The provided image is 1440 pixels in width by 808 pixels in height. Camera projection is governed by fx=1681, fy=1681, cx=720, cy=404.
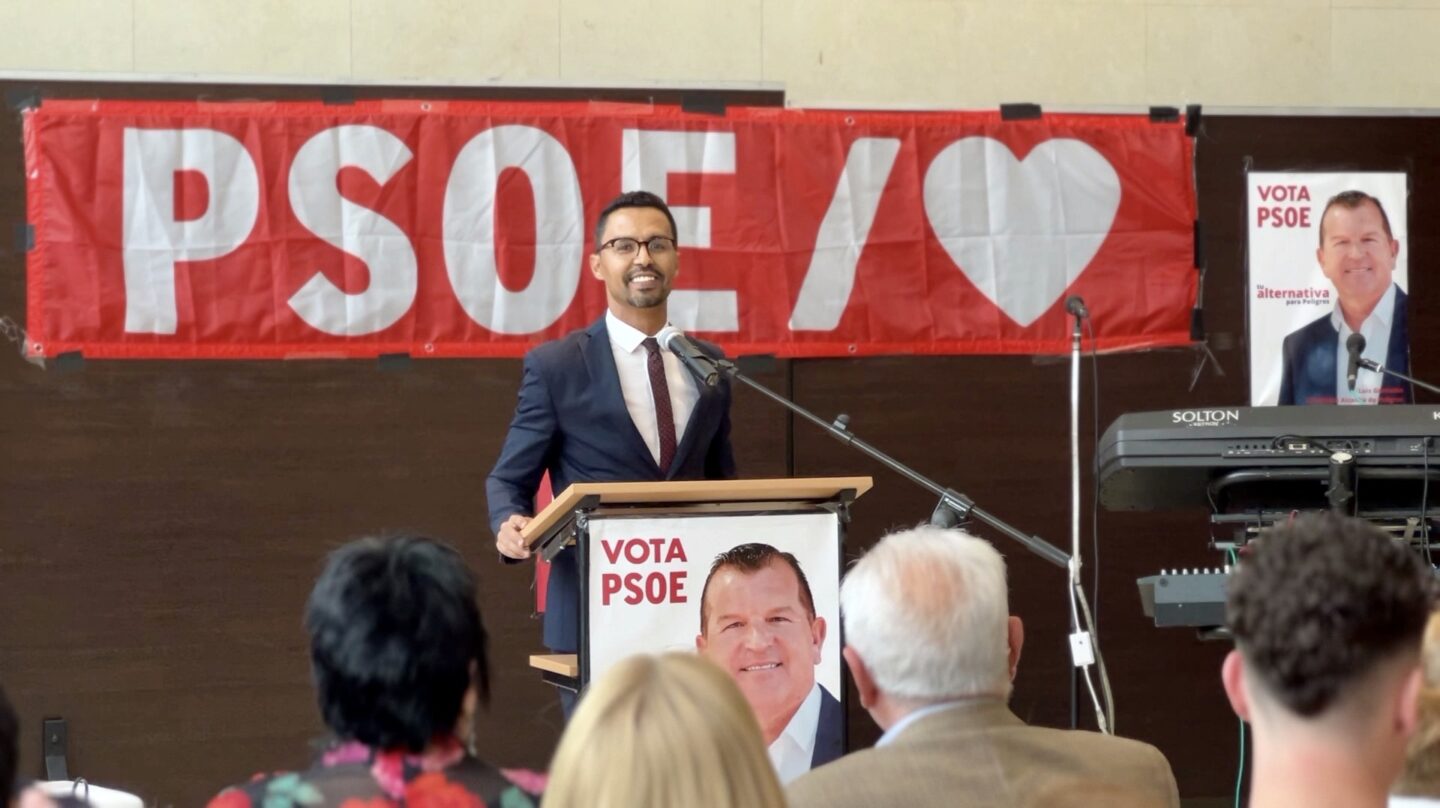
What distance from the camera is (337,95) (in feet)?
17.7

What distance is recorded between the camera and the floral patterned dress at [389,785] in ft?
5.58

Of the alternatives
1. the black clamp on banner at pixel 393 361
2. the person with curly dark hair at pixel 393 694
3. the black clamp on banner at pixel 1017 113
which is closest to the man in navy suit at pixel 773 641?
the person with curly dark hair at pixel 393 694

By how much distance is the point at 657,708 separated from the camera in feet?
4.75

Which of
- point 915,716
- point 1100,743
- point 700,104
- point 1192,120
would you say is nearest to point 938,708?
point 915,716

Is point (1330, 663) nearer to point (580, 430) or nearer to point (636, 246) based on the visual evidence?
point (580, 430)

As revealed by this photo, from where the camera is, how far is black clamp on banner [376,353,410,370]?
539 cm

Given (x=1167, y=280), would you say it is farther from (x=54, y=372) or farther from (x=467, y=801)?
(x=467, y=801)

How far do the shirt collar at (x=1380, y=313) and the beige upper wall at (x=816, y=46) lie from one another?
68 cm

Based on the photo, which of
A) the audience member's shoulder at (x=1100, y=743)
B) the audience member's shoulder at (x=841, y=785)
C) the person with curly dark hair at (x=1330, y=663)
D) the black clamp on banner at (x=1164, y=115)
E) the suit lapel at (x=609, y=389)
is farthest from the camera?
the black clamp on banner at (x=1164, y=115)

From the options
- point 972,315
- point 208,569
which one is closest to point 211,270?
point 208,569

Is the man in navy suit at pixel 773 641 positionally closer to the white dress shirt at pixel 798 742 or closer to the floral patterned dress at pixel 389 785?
the white dress shirt at pixel 798 742

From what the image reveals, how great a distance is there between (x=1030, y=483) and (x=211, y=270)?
2795 millimetres

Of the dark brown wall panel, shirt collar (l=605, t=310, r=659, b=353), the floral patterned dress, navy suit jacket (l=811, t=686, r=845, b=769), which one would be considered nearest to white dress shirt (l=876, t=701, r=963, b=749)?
the floral patterned dress

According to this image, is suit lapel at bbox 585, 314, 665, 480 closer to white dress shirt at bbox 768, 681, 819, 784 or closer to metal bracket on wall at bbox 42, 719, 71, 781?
white dress shirt at bbox 768, 681, 819, 784
